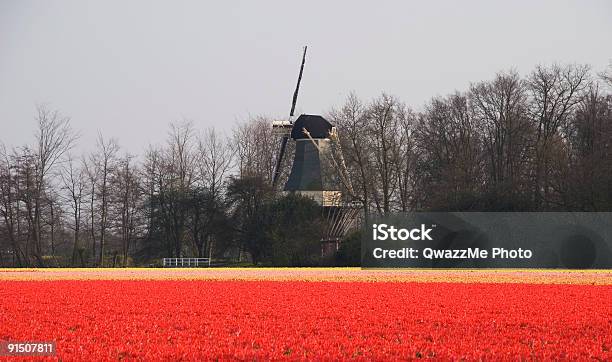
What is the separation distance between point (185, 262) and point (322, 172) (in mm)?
12067

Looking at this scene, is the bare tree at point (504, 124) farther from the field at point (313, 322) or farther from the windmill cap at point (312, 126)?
the field at point (313, 322)

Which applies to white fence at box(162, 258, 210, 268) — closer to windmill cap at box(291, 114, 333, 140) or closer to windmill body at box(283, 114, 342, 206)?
windmill body at box(283, 114, 342, 206)

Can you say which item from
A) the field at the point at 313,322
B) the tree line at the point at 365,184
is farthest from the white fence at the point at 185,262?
the field at the point at 313,322

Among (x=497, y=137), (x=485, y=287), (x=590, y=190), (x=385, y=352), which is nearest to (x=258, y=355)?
(x=385, y=352)

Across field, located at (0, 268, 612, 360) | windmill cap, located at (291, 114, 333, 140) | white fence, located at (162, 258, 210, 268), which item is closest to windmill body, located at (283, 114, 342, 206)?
windmill cap, located at (291, 114, 333, 140)

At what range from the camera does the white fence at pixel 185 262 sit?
223 ft

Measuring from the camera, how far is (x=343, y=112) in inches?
2633

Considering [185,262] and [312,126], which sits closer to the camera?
[185,262]

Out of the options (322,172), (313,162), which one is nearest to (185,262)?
(322,172)

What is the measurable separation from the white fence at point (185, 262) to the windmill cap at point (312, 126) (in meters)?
13.5

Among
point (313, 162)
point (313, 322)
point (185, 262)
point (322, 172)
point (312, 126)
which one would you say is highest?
point (312, 126)

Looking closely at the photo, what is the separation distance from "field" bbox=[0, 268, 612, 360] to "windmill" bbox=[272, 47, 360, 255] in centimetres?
3387

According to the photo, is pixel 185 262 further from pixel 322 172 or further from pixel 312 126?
pixel 312 126

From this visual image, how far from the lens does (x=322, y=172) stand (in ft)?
231
